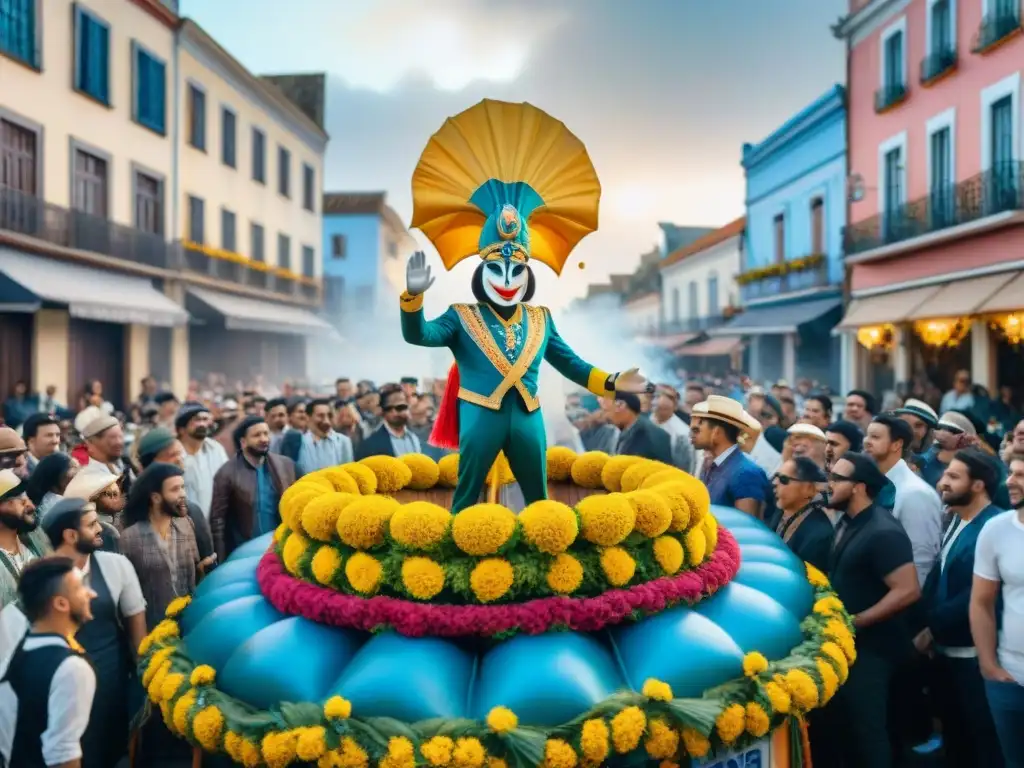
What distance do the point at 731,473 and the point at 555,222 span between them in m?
2.02

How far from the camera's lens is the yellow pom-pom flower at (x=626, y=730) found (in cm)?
319

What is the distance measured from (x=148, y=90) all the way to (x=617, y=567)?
813 inches

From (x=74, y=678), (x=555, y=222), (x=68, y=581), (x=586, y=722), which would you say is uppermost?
(x=555, y=222)

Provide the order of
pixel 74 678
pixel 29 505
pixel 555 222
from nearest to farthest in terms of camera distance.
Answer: pixel 74 678 → pixel 29 505 → pixel 555 222

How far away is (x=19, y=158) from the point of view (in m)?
16.5

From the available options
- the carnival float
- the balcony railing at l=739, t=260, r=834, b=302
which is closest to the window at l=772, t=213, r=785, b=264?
the balcony railing at l=739, t=260, r=834, b=302

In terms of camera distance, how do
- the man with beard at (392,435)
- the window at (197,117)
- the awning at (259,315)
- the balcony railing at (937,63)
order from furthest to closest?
the awning at (259,315) → the window at (197,117) → the balcony railing at (937,63) → the man with beard at (392,435)

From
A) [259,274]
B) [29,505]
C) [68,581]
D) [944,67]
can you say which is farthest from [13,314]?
[944,67]

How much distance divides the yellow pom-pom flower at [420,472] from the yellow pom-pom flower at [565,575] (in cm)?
221

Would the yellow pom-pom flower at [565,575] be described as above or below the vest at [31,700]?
above

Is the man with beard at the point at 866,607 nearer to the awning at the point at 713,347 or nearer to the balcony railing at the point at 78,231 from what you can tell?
the balcony railing at the point at 78,231

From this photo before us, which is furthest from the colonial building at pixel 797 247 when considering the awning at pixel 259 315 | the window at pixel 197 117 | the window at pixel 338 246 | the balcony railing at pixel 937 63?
the window at pixel 338 246

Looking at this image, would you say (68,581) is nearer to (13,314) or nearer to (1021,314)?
(1021,314)

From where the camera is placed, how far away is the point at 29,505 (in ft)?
13.7
